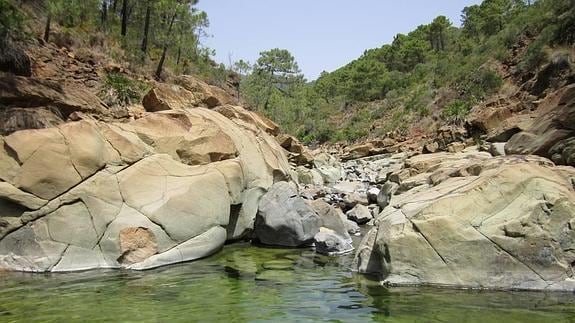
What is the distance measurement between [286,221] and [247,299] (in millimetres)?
4574

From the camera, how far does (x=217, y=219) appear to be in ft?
36.2

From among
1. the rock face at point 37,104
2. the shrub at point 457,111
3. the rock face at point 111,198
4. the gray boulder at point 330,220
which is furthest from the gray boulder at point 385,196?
the shrub at point 457,111

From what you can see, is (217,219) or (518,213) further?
(217,219)

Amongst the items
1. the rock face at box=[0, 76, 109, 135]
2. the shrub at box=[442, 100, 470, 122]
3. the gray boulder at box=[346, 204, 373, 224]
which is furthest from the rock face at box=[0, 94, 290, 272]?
the shrub at box=[442, 100, 470, 122]

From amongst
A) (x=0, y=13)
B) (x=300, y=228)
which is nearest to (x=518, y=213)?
(x=300, y=228)

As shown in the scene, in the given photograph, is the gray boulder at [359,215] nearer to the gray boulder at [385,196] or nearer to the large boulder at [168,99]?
the gray boulder at [385,196]

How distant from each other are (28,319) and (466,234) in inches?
264

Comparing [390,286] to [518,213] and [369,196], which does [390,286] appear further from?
[369,196]

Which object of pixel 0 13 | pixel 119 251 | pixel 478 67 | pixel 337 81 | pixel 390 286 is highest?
pixel 337 81

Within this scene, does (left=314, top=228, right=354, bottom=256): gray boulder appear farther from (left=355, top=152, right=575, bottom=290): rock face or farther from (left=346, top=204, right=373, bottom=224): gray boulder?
(left=346, top=204, right=373, bottom=224): gray boulder

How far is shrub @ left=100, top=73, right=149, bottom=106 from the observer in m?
20.0

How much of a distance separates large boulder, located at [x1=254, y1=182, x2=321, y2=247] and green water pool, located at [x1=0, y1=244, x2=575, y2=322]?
238cm

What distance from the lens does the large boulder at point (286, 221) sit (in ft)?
39.0

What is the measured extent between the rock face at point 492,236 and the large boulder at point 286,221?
3132mm
